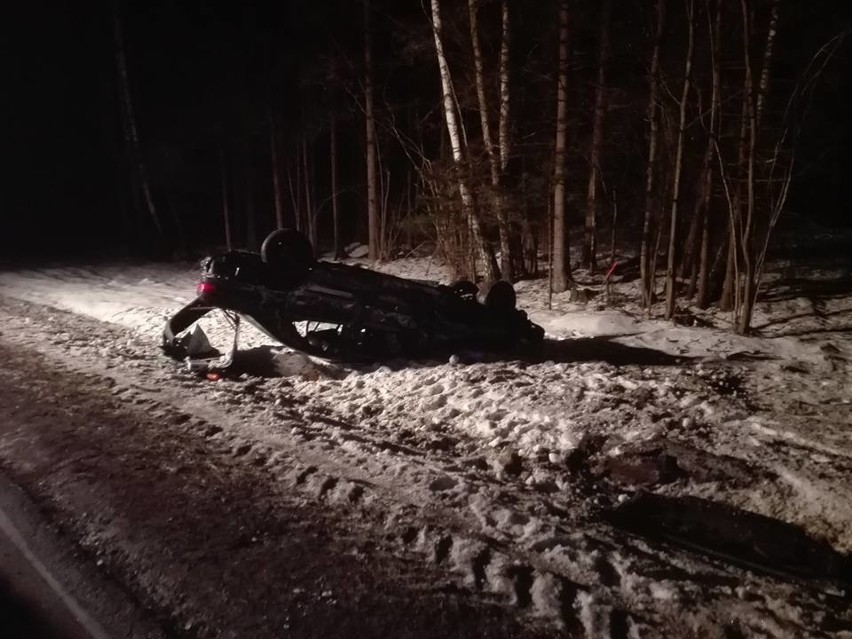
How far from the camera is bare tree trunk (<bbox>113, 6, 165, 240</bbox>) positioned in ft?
73.8

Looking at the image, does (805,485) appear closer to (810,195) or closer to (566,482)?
(566,482)

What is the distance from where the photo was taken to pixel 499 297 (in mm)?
8500

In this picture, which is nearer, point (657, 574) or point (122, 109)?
point (657, 574)

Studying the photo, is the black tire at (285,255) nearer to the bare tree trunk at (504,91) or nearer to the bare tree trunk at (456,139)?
the bare tree trunk at (456,139)

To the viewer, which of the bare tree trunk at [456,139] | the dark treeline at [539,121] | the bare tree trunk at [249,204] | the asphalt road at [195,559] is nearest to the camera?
the asphalt road at [195,559]

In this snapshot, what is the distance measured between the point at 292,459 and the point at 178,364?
351 centimetres

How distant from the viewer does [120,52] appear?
22641mm

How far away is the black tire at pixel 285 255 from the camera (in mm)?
7547

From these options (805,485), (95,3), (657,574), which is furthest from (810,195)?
(95,3)

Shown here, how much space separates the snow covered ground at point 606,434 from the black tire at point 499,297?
0.95m

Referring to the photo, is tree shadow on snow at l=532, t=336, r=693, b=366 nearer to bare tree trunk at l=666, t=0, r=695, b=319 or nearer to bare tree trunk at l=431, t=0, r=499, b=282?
bare tree trunk at l=666, t=0, r=695, b=319

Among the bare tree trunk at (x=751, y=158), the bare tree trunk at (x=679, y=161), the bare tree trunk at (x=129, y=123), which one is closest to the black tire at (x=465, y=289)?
the bare tree trunk at (x=679, y=161)

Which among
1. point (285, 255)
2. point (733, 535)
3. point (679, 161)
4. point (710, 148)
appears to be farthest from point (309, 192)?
point (733, 535)

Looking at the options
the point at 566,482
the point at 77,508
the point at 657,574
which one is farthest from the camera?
the point at 566,482
